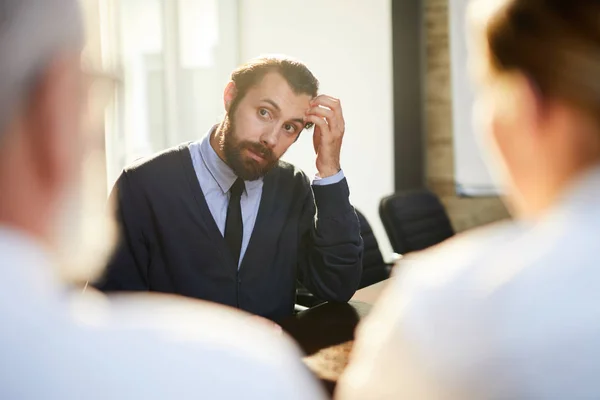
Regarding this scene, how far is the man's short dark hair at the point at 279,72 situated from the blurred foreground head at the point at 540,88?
51.8 inches

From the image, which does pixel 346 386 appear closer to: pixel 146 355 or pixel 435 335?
pixel 435 335

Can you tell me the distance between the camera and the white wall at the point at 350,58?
426 centimetres

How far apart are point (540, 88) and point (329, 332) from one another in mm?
1086

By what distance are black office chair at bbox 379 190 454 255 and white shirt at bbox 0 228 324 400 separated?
2.58 metres

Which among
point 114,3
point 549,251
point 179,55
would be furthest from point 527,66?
point 179,55

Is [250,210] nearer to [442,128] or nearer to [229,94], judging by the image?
[229,94]

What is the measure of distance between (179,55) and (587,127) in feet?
11.4

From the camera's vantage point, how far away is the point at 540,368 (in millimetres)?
515

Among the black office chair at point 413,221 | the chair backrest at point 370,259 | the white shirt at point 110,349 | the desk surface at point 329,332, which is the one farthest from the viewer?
the black office chair at point 413,221

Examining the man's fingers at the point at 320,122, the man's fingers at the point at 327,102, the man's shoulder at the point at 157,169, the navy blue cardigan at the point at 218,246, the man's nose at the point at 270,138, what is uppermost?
the man's fingers at the point at 327,102

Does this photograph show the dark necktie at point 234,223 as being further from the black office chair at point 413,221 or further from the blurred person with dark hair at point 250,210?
the black office chair at point 413,221

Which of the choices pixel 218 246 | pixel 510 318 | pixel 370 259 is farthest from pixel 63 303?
pixel 370 259

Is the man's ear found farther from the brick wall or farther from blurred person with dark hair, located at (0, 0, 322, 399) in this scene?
the brick wall

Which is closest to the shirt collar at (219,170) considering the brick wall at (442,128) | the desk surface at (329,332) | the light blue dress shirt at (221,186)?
the light blue dress shirt at (221,186)
